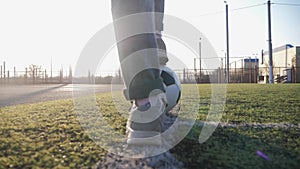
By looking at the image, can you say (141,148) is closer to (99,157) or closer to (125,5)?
(99,157)

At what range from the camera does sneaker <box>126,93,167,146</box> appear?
1.17m

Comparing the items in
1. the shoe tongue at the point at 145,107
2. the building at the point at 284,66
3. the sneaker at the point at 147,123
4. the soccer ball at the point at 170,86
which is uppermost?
the building at the point at 284,66

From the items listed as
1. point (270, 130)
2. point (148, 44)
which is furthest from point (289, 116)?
point (148, 44)

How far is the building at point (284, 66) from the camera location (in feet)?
90.8

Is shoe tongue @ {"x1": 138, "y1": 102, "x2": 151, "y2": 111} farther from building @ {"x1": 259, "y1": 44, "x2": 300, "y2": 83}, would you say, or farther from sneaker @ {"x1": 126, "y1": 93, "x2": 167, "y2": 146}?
building @ {"x1": 259, "y1": 44, "x2": 300, "y2": 83}

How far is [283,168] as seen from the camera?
1.02 m

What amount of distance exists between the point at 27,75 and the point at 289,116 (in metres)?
30.1

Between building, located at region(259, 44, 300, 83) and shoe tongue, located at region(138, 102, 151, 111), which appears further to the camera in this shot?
building, located at region(259, 44, 300, 83)

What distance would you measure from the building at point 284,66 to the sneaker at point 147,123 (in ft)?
89.9

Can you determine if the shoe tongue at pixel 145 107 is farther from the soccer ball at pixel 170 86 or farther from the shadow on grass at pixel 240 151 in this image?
the soccer ball at pixel 170 86

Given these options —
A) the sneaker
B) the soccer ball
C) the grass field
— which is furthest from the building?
the sneaker

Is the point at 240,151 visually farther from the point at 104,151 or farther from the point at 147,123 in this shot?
the point at 104,151

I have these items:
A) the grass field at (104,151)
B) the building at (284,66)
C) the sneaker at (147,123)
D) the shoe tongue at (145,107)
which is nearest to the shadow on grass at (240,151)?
the grass field at (104,151)

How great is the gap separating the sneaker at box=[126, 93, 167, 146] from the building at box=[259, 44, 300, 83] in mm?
27410
